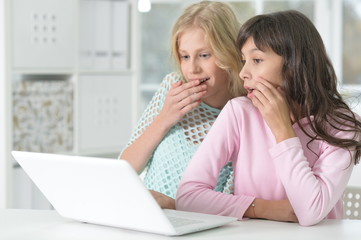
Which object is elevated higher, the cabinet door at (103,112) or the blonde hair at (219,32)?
the blonde hair at (219,32)

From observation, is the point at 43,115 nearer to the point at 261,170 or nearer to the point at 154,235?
the point at 261,170

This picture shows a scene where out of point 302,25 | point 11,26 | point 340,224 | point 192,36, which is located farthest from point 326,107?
point 11,26

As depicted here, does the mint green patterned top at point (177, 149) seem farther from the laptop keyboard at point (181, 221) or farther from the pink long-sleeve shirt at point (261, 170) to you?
the laptop keyboard at point (181, 221)

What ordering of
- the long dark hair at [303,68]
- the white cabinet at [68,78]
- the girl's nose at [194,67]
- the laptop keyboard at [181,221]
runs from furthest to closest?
1. the white cabinet at [68,78]
2. the girl's nose at [194,67]
3. the long dark hair at [303,68]
4. the laptop keyboard at [181,221]

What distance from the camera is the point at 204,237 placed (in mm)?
1271

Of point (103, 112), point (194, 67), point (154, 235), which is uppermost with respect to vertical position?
point (194, 67)

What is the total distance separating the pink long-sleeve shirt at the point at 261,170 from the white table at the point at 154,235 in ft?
0.21

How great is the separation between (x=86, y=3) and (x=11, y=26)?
53 centimetres

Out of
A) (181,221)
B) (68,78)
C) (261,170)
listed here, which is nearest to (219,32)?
(261,170)

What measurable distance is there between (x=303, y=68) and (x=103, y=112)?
213 centimetres

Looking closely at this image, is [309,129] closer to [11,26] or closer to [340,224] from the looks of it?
[340,224]

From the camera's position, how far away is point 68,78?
3508mm

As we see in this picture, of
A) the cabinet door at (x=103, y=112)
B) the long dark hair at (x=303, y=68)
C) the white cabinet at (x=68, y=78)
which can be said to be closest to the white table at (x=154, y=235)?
the long dark hair at (x=303, y=68)

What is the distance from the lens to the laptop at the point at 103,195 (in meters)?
1.20
